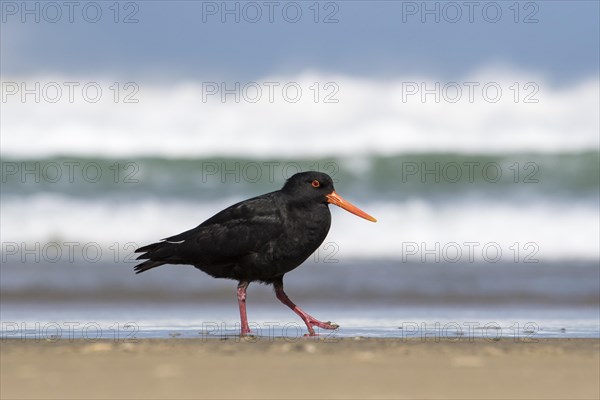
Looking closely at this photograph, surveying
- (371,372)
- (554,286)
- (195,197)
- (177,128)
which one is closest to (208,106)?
(177,128)

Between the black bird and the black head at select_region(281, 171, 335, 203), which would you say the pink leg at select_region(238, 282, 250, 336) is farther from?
the black head at select_region(281, 171, 335, 203)

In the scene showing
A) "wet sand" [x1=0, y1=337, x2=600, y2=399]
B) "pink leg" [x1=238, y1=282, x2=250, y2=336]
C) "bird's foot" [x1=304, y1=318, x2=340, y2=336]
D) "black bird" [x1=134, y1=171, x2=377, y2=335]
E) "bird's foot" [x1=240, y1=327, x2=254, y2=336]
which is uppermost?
"black bird" [x1=134, y1=171, x2=377, y2=335]

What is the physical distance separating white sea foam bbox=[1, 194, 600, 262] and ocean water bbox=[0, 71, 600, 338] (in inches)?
1.7

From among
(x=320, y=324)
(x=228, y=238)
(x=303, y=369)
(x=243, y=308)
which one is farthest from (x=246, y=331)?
(x=303, y=369)

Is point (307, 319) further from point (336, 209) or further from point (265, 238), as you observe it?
point (336, 209)

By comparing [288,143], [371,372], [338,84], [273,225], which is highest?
[338,84]

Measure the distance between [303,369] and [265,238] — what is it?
2135 millimetres

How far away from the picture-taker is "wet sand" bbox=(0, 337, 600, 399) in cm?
519

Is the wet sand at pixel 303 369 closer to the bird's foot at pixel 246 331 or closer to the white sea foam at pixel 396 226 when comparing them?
the bird's foot at pixel 246 331

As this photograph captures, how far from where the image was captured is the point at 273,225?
7820mm

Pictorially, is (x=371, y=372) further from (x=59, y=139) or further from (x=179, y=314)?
(x=59, y=139)

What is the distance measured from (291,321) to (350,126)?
14.3 metres

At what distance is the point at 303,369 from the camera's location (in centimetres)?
575

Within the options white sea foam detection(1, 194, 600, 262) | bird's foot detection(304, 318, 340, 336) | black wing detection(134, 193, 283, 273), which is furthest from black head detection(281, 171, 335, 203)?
white sea foam detection(1, 194, 600, 262)
